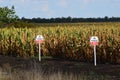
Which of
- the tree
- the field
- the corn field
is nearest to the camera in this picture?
the field

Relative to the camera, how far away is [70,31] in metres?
27.5

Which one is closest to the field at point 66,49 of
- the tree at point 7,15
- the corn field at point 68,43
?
the corn field at point 68,43

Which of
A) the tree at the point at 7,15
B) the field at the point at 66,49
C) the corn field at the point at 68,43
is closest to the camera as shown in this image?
the field at the point at 66,49

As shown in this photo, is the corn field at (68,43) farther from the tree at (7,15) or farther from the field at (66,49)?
the tree at (7,15)

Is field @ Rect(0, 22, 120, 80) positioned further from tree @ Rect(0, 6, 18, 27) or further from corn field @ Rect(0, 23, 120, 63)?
tree @ Rect(0, 6, 18, 27)

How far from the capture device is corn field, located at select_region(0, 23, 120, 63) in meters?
23.3

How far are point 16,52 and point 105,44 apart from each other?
9684 millimetres

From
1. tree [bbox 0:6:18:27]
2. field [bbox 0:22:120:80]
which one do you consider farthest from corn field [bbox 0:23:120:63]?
tree [bbox 0:6:18:27]

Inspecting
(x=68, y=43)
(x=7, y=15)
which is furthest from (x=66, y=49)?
(x=7, y=15)

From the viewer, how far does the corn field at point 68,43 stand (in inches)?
918

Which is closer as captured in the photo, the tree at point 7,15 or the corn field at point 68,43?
the corn field at point 68,43

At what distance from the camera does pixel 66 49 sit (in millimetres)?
26453

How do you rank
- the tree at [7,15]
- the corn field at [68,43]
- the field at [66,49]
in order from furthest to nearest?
the tree at [7,15], the corn field at [68,43], the field at [66,49]

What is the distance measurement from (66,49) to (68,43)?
36cm
